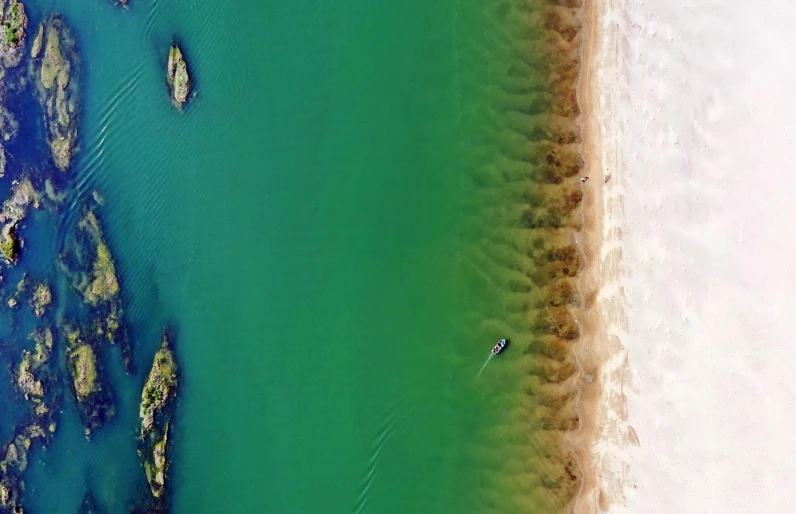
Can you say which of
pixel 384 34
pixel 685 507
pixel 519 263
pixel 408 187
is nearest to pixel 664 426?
pixel 685 507

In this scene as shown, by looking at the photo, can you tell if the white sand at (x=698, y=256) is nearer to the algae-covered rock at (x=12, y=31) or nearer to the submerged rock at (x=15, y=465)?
the submerged rock at (x=15, y=465)

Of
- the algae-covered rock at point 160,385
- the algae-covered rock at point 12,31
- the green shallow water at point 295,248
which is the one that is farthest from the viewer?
the algae-covered rock at point 12,31

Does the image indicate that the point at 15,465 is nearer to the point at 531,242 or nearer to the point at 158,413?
the point at 158,413

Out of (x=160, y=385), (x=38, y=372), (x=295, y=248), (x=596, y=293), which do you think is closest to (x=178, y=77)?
(x=295, y=248)

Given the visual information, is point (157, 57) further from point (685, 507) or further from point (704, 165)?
point (685, 507)

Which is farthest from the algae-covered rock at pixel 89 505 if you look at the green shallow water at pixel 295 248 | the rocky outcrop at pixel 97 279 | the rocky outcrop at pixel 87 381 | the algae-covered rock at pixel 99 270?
the algae-covered rock at pixel 99 270

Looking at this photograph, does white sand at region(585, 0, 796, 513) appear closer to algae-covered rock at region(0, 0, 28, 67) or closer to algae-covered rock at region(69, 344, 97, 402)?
algae-covered rock at region(69, 344, 97, 402)

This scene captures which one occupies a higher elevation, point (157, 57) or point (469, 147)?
point (157, 57)
